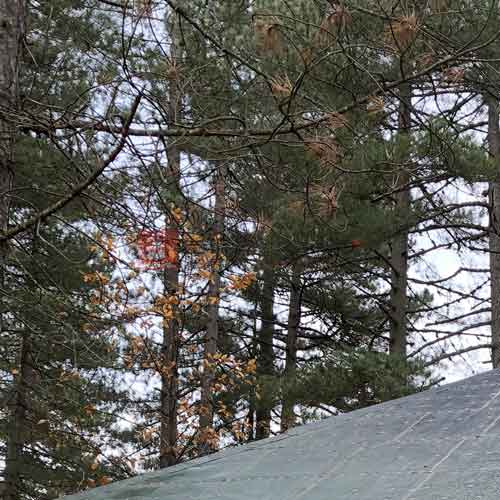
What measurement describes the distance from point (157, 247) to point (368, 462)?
3.20 metres

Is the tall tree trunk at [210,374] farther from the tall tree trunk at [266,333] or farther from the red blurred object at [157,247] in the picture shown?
the tall tree trunk at [266,333]

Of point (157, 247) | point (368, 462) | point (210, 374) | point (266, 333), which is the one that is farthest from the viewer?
point (266, 333)

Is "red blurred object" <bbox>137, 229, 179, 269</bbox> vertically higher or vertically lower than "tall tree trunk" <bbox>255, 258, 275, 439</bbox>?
lower

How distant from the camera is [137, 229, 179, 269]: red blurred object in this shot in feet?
14.6

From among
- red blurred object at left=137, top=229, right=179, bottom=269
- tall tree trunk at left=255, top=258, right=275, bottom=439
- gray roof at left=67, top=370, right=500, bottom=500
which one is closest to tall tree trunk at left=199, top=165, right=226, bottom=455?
red blurred object at left=137, top=229, right=179, bottom=269

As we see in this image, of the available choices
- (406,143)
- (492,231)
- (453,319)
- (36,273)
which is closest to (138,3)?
(406,143)

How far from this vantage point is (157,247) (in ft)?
19.4

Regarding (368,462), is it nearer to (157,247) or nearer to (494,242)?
(157,247)

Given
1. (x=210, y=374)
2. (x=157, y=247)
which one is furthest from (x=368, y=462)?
(x=210, y=374)

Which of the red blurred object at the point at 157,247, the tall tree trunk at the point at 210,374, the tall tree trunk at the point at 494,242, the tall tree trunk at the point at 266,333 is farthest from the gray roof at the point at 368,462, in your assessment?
the tall tree trunk at the point at 266,333

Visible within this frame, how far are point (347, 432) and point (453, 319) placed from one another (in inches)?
414

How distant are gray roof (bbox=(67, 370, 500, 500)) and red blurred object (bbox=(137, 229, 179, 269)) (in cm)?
126

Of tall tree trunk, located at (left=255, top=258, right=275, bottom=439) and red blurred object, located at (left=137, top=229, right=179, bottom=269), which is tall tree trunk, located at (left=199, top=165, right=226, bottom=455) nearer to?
red blurred object, located at (left=137, top=229, right=179, bottom=269)

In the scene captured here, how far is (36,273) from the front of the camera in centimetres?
985
